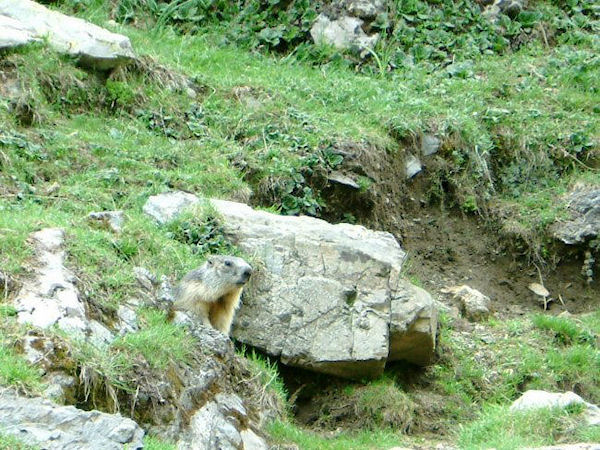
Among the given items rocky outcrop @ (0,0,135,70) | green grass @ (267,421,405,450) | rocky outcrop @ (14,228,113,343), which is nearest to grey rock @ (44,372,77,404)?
rocky outcrop @ (14,228,113,343)

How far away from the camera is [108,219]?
8602 mm

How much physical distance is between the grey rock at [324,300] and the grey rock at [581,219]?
7.96 feet

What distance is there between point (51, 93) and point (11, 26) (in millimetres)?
801

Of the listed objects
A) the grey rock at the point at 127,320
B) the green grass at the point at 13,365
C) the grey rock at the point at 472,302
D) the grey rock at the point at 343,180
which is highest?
the green grass at the point at 13,365

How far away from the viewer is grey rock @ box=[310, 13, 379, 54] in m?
13.4

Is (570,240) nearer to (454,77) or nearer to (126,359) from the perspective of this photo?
(454,77)

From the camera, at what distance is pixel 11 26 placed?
36.0 ft

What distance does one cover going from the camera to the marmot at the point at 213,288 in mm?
8148

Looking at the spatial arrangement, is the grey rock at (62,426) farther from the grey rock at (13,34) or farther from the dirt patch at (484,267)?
the grey rock at (13,34)

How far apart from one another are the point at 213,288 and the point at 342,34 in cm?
614

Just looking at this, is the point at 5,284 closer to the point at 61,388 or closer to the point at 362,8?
the point at 61,388

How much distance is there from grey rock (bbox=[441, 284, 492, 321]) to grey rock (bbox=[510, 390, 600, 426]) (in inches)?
96.7

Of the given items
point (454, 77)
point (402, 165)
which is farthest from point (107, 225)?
point (454, 77)

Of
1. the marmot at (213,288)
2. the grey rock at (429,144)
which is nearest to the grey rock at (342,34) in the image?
the grey rock at (429,144)
